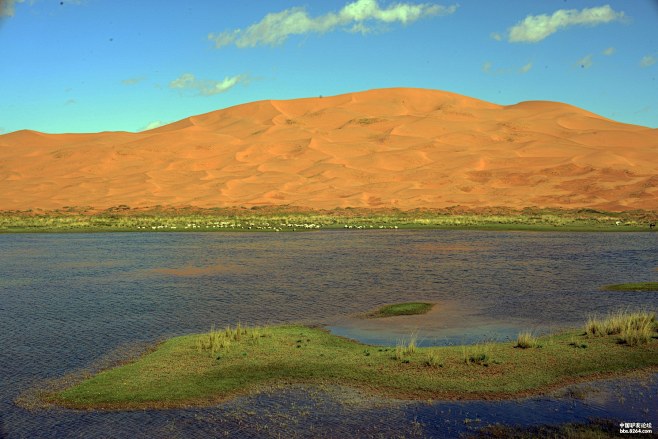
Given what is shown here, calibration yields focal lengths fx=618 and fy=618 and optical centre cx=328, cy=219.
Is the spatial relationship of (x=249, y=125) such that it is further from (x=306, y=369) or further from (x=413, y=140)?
(x=306, y=369)

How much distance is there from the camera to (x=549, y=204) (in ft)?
274

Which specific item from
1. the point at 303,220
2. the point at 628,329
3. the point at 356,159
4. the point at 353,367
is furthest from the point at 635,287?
the point at 356,159

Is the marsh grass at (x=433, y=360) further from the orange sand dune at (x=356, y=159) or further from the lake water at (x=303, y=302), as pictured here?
the orange sand dune at (x=356, y=159)

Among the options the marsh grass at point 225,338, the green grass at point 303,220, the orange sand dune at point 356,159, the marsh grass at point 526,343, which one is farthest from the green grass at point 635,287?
the orange sand dune at point 356,159

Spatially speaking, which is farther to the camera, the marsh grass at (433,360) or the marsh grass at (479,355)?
the marsh grass at (479,355)

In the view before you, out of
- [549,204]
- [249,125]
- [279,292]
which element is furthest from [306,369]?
[249,125]

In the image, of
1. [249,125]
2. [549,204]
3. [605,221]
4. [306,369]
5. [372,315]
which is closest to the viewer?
Result: [306,369]

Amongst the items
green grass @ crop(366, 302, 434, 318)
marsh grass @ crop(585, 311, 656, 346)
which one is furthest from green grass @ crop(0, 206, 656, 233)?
marsh grass @ crop(585, 311, 656, 346)

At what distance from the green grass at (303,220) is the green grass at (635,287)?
29.7 m

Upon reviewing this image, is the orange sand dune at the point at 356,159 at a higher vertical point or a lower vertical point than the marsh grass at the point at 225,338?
higher

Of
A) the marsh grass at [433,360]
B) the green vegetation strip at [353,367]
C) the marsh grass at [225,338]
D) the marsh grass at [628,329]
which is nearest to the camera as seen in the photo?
the green vegetation strip at [353,367]

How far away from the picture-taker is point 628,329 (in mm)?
15602

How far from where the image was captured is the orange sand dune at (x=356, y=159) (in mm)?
91188

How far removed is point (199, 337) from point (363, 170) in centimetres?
9030
